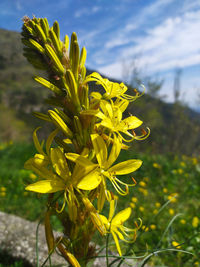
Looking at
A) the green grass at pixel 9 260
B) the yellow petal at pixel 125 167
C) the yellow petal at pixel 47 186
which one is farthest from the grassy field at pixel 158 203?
the yellow petal at pixel 47 186

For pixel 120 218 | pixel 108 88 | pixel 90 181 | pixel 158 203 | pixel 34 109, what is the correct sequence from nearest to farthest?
pixel 90 181
pixel 108 88
pixel 120 218
pixel 158 203
pixel 34 109

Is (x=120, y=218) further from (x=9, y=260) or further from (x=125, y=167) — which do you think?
(x=9, y=260)

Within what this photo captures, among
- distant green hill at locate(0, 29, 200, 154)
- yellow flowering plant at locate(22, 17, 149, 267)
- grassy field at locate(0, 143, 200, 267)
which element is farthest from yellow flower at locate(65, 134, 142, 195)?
grassy field at locate(0, 143, 200, 267)

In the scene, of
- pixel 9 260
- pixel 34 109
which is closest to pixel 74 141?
pixel 9 260

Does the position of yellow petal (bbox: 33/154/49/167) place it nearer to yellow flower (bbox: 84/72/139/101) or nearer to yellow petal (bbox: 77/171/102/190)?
yellow petal (bbox: 77/171/102/190)

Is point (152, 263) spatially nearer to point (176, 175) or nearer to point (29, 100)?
point (176, 175)
